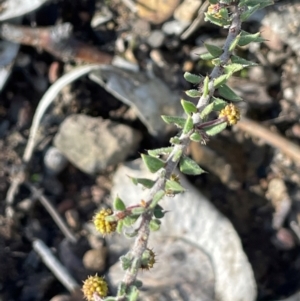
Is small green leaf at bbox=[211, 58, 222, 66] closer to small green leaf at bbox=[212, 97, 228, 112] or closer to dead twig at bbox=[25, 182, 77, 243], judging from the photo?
small green leaf at bbox=[212, 97, 228, 112]

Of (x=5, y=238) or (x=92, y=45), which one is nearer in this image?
(x=5, y=238)

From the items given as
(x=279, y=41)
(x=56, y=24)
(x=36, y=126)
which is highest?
(x=56, y=24)

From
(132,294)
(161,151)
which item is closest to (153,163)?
(161,151)

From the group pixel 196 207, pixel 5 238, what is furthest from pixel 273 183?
pixel 5 238

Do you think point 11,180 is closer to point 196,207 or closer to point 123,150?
point 123,150

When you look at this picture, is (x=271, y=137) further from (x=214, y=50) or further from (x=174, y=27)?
(x=214, y=50)

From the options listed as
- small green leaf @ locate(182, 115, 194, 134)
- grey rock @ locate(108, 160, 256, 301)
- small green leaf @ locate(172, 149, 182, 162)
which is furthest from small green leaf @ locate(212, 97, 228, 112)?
grey rock @ locate(108, 160, 256, 301)

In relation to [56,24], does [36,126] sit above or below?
below
